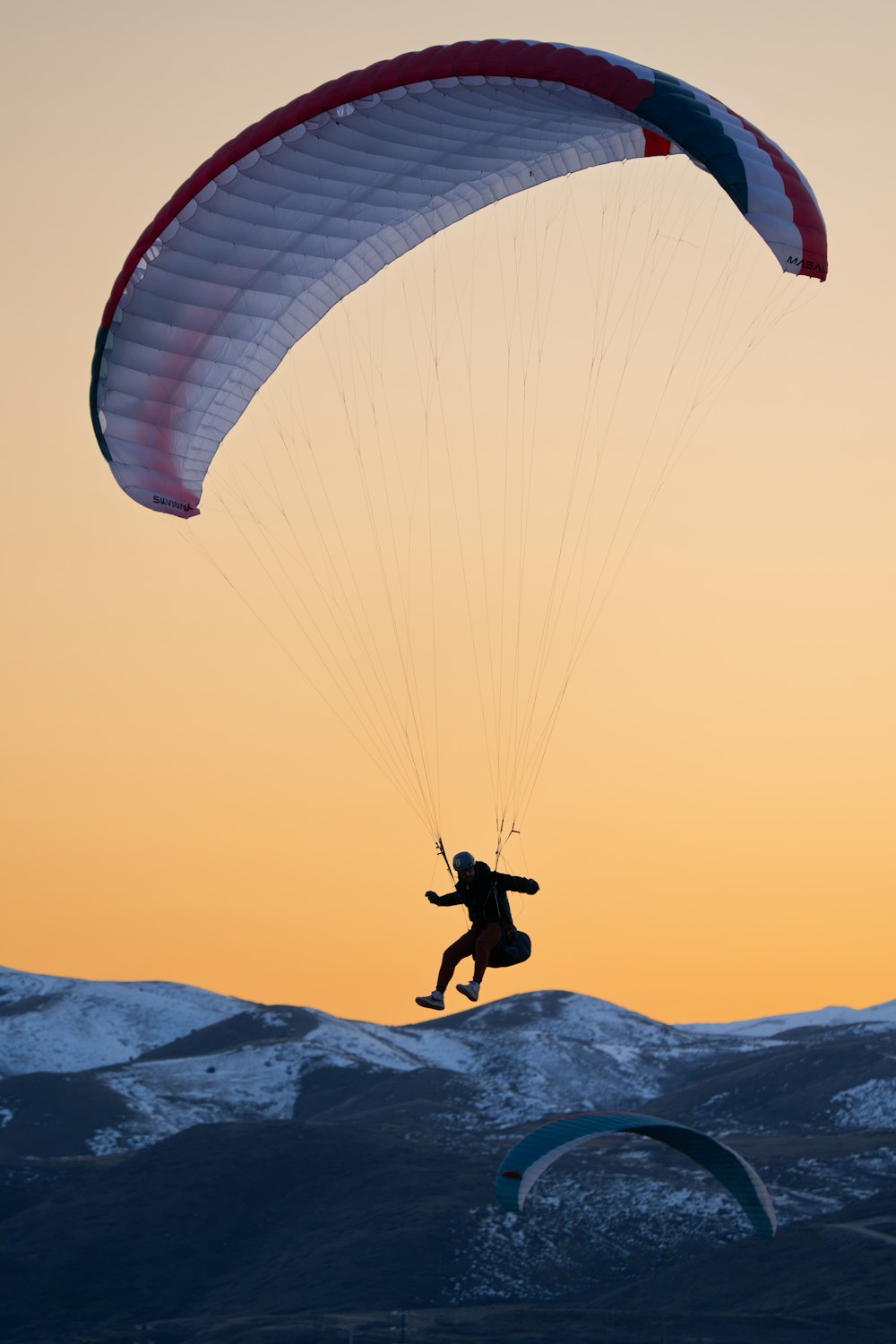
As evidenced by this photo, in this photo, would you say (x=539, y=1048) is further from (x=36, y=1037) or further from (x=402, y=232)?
(x=402, y=232)

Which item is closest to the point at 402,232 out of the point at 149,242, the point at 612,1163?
the point at 149,242

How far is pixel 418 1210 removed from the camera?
4373 inches

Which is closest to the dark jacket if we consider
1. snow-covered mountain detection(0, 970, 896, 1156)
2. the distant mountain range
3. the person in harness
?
the person in harness

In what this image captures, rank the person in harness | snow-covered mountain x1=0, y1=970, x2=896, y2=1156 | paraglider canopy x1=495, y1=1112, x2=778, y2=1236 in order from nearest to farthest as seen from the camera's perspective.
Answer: the person in harness → paraglider canopy x1=495, y1=1112, x2=778, y2=1236 → snow-covered mountain x1=0, y1=970, x2=896, y2=1156

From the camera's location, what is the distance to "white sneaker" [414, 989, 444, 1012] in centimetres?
2547

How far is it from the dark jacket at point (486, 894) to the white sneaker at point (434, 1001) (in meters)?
0.99

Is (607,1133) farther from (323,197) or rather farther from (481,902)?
(323,197)

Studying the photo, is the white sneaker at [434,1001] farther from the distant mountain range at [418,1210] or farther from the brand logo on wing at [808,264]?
the distant mountain range at [418,1210]

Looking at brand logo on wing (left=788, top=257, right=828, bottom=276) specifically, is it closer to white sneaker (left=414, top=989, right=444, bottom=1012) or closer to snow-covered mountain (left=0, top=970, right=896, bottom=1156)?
white sneaker (left=414, top=989, right=444, bottom=1012)

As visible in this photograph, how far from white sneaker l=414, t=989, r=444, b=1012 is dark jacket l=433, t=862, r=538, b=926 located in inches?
39.0

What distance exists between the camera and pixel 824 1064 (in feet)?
500

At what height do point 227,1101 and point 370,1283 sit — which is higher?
point 227,1101

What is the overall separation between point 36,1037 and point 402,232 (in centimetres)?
17060

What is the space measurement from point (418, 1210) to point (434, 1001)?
3494 inches
